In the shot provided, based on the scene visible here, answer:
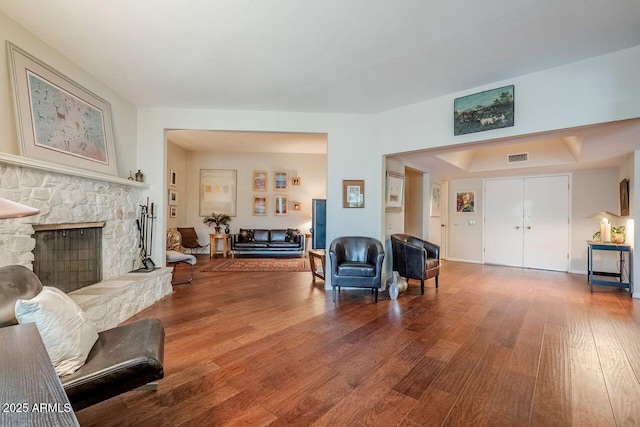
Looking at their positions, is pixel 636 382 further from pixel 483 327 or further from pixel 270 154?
pixel 270 154

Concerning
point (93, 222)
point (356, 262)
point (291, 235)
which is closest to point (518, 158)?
point (356, 262)

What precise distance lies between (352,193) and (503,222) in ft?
14.1

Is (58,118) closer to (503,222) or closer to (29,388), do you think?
(29,388)

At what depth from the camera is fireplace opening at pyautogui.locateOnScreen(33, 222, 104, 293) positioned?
8.42 ft

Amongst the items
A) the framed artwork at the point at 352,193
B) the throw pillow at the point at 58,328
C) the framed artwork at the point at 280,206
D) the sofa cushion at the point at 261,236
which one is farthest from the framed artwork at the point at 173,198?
the throw pillow at the point at 58,328

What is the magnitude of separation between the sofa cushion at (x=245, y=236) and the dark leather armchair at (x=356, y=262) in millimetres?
3653

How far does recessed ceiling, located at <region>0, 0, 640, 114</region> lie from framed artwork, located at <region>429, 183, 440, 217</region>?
319 cm

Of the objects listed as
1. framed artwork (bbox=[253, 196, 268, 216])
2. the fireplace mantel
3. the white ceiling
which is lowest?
framed artwork (bbox=[253, 196, 268, 216])

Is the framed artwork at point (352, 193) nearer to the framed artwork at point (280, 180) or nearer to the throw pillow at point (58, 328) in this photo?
the throw pillow at point (58, 328)

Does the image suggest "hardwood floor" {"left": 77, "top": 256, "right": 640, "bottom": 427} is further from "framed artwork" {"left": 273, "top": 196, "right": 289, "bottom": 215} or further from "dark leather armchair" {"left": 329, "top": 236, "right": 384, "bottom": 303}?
"framed artwork" {"left": 273, "top": 196, "right": 289, "bottom": 215}

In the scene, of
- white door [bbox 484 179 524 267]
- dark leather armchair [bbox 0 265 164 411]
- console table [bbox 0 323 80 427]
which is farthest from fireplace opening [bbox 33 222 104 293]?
white door [bbox 484 179 524 267]

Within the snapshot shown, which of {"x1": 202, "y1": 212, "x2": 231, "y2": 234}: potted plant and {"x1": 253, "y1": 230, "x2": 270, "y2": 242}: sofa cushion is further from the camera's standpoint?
{"x1": 202, "y1": 212, "x2": 231, "y2": 234}: potted plant

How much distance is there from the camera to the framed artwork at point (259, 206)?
7648 mm

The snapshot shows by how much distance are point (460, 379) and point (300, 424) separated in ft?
3.80
